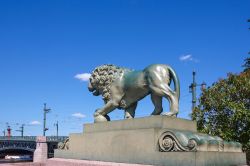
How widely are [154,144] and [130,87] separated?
2.06 metres

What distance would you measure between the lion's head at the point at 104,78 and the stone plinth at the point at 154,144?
98 centimetres

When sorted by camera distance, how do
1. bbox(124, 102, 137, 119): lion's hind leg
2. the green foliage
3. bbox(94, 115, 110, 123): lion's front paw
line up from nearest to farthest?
1. bbox(124, 102, 137, 119): lion's hind leg
2. bbox(94, 115, 110, 123): lion's front paw
3. the green foliage

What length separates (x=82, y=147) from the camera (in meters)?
9.62

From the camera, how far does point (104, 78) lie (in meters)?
9.91

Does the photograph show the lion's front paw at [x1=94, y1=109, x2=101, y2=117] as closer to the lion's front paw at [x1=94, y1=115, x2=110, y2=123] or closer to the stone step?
the lion's front paw at [x1=94, y1=115, x2=110, y2=123]

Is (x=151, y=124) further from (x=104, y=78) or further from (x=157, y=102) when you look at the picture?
(x=104, y=78)

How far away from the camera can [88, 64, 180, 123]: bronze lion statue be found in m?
8.45

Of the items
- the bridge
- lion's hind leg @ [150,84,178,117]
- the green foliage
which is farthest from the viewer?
the bridge

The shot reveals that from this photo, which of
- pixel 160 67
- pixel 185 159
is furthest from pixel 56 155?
pixel 185 159

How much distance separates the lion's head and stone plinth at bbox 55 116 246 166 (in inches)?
38.7

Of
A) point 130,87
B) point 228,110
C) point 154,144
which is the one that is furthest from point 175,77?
point 228,110

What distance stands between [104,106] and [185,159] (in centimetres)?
348

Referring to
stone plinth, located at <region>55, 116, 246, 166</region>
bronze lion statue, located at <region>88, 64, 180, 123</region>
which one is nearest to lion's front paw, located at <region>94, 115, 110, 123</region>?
bronze lion statue, located at <region>88, 64, 180, 123</region>

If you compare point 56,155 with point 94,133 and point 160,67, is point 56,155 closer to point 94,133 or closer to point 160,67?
point 94,133
